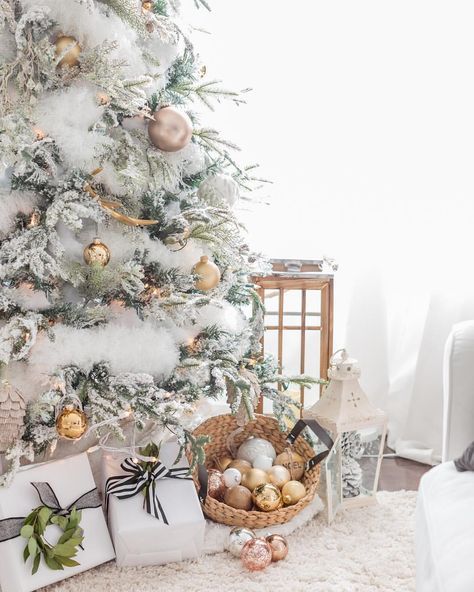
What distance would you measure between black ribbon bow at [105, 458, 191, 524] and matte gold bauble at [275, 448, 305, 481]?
0.30 meters

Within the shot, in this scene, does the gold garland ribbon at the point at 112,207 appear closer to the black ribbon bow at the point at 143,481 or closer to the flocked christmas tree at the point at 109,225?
the flocked christmas tree at the point at 109,225

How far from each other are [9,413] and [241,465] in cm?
65

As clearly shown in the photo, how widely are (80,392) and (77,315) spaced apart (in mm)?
182

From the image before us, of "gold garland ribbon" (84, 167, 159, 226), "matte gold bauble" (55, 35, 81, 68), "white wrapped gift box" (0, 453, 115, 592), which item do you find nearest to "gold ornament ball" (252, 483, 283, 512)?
"white wrapped gift box" (0, 453, 115, 592)

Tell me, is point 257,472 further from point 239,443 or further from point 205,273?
point 205,273

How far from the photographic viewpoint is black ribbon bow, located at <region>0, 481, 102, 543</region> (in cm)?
146

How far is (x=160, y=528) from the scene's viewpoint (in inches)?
61.4

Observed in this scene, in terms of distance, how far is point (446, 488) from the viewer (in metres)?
1.36

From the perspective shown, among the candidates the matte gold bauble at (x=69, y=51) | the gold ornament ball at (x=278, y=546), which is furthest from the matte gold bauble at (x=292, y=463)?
the matte gold bauble at (x=69, y=51)

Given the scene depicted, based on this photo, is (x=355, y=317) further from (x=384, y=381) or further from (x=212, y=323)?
(x=212, y=323)

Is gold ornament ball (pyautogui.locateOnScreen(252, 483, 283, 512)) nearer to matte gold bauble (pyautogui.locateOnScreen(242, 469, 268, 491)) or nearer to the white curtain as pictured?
matte gold bauble (pyautogui.locateOnScreen(242, 469, 268, 491))

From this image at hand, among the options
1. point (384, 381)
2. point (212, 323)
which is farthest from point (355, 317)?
point (212, 323)

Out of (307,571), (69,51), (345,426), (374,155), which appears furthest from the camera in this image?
(374,155)

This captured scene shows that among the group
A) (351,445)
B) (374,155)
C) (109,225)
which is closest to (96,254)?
(109,225)
